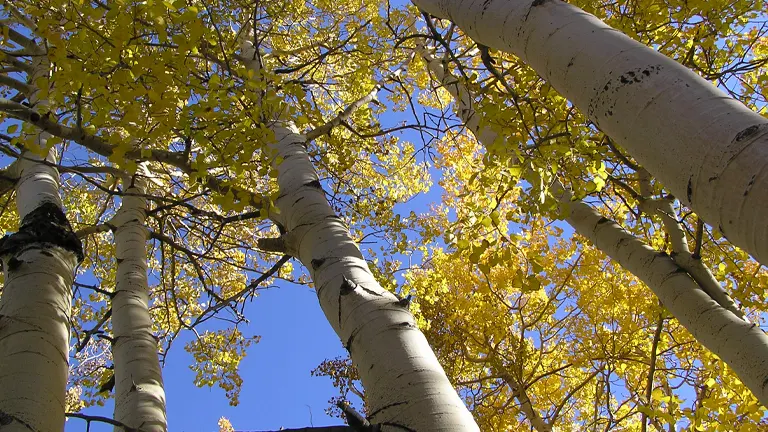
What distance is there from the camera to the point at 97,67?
2344mm

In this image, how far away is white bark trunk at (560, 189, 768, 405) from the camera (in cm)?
223

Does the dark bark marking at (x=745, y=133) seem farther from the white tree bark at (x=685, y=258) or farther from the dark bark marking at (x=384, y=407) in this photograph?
the white tree bark at (x=685, y=258)

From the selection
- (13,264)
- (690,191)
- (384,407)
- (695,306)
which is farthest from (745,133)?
(13,264)

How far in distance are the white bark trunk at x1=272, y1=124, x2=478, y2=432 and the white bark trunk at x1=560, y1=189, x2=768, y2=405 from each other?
1238 millimetres

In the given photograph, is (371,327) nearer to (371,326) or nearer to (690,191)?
(371,326)

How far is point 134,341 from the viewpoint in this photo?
9.17ft

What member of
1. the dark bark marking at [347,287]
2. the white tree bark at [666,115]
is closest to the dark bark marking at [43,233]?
the dark bark marking at [347,287]

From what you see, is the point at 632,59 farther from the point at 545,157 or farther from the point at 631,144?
the point at 545,157

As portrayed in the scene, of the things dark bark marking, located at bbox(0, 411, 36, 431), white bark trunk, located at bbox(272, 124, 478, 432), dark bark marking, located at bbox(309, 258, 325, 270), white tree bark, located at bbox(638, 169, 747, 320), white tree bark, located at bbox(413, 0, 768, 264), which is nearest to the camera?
white tree bark, located at bbox(413, 0, 768, 264)

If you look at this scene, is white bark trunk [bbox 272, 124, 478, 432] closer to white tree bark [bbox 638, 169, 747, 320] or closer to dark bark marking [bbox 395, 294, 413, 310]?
dark bark marking [bbox 395, 294, 413, 310]

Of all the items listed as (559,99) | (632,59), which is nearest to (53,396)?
(632,59)

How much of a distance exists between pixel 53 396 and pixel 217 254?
16.5 ft

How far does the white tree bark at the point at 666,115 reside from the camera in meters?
0.85

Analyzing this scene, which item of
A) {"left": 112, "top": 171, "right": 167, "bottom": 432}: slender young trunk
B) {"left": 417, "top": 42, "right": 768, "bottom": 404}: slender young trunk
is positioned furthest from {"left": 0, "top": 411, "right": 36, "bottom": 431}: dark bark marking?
{"left": 417, "top": 42, "right": 768, "bottom": 404}: slender young trunk
